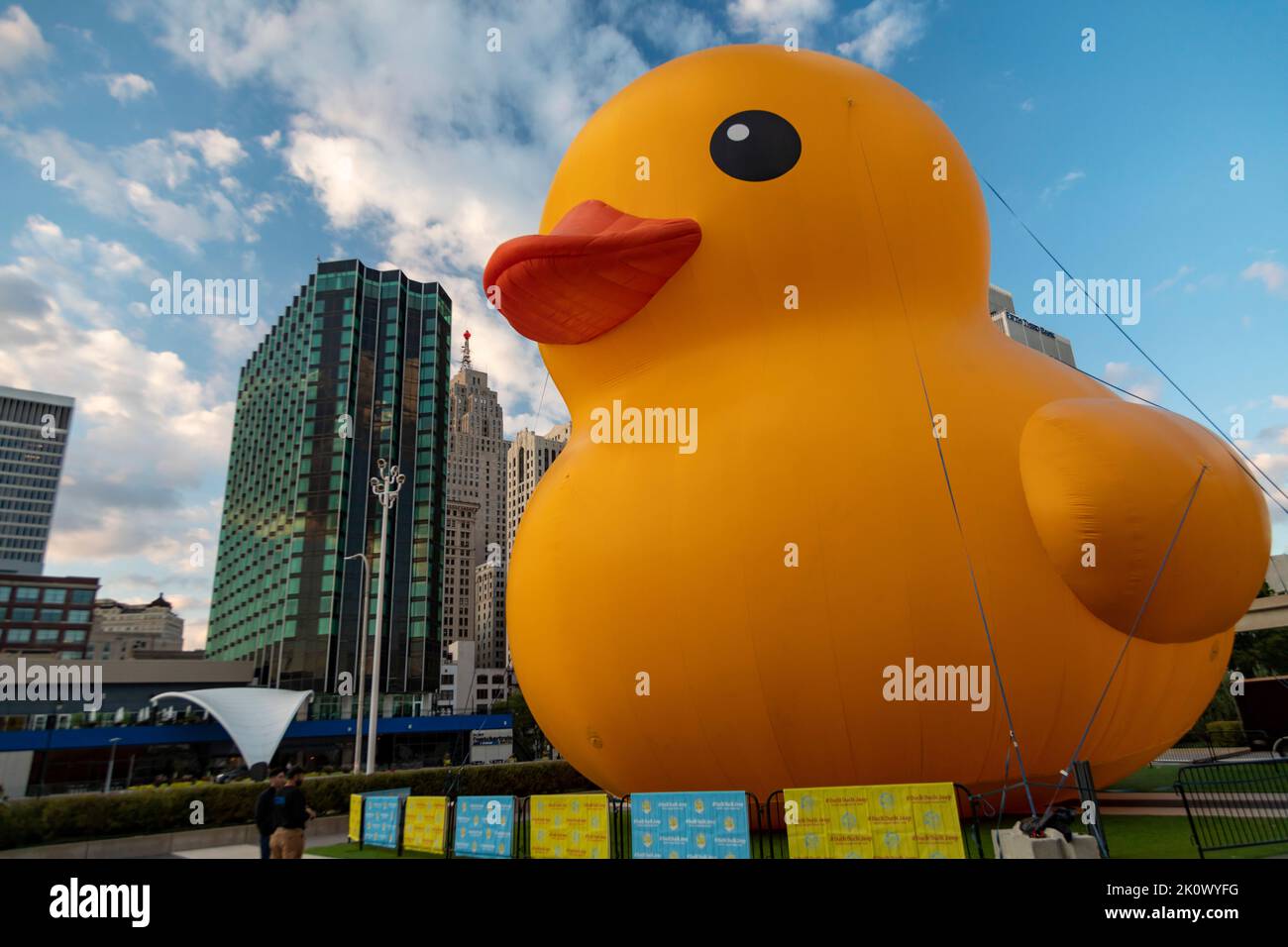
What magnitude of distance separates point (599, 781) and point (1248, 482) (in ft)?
26.5

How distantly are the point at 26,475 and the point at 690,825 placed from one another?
551 ft

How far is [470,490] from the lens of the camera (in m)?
128

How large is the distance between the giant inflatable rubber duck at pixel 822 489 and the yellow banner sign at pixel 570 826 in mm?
515

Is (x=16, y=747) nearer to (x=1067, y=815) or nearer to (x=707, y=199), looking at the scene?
(x=707, y=199)

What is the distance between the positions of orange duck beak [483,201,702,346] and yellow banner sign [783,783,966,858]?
6054 millimetres

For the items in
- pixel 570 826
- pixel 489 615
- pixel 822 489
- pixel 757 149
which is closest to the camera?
pixel 822 489

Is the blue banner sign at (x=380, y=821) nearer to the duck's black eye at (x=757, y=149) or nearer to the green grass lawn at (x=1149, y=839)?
the green grass lawn at (x=1149, y=839)

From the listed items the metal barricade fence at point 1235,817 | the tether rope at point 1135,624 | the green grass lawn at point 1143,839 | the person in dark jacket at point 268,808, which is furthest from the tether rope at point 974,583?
the person in dark jacket at point 268,808

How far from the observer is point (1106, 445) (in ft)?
24.7

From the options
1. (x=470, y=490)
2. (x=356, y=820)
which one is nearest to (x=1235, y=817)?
(x=356, y=820)

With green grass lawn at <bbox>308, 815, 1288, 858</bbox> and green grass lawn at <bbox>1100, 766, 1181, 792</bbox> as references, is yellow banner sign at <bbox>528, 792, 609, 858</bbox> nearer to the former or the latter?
green grass lawn at <bbox>308, 815, 1288, 858</bbox>

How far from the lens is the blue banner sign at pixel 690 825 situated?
25.3 ft

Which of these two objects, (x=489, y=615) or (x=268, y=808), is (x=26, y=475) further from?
(x=268, y=808)
